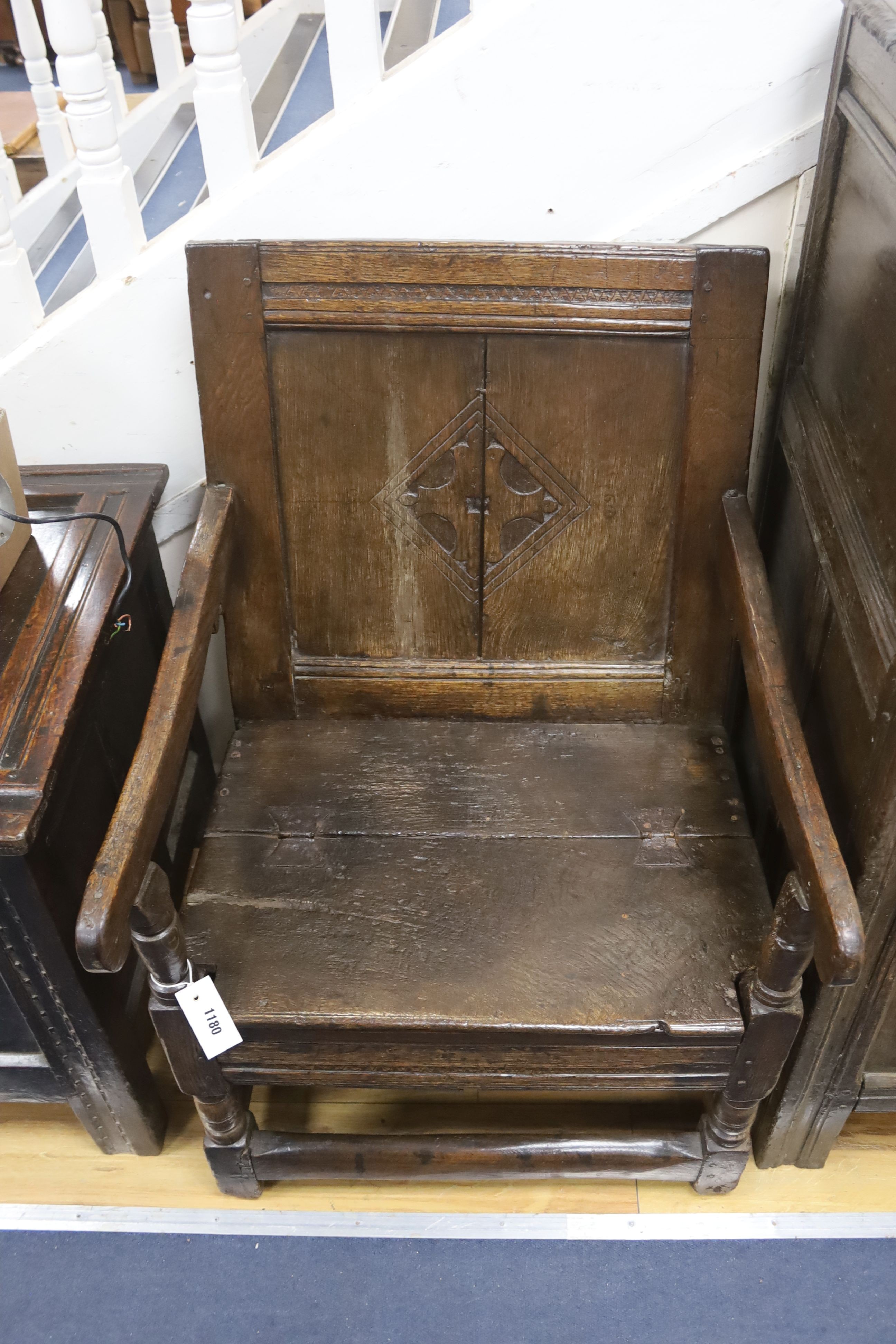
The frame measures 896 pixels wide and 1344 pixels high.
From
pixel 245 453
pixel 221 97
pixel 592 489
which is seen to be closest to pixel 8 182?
pixel 221 97

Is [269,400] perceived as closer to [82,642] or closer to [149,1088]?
[82,642]

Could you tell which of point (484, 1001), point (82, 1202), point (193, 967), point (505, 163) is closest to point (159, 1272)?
point (82, 1202)

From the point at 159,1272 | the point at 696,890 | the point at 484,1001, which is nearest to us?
the point at 484,1001

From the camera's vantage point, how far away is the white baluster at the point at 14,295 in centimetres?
Answer: 144

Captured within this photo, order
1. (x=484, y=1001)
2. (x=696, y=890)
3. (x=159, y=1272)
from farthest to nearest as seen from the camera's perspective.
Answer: (x=159, y=1272)
(x=696, y=890)
(x=484, y=1001)

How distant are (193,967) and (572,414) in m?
0.82

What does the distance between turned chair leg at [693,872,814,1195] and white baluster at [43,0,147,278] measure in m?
1.13

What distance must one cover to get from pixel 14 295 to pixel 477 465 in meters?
0.66

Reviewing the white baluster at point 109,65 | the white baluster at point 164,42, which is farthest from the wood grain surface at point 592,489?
the white baluster at point 164,42

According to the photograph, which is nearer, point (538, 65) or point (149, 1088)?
point (538, 65)

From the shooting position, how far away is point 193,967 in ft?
4.08

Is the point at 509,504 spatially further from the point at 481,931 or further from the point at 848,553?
the point at 481,931

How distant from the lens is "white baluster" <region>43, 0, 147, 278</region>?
1.31 meters

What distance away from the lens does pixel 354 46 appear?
1.30 meters
